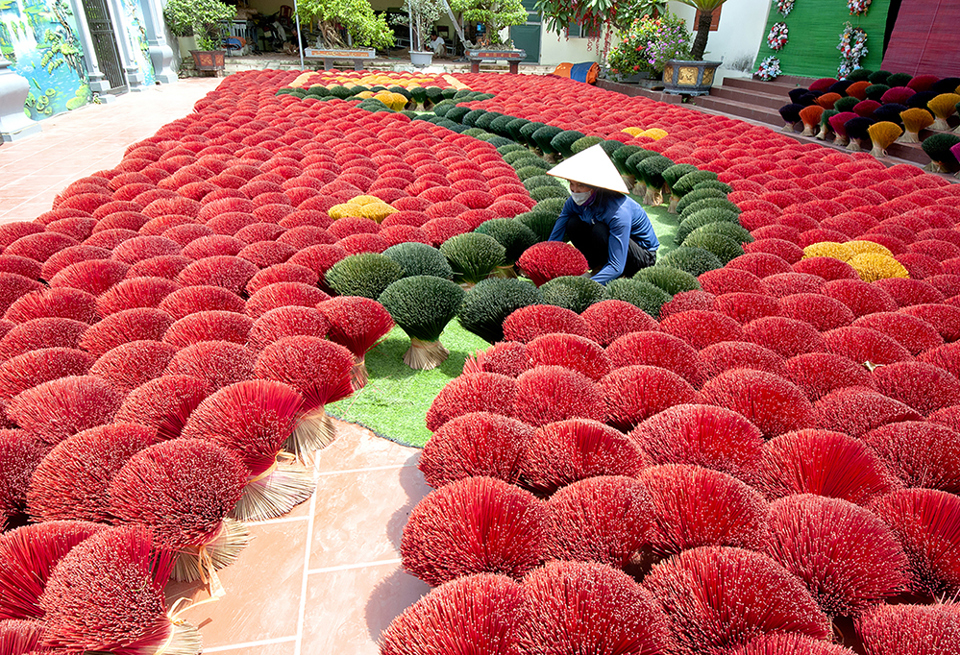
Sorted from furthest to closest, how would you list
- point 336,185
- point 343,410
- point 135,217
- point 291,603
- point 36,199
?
1. point 36,199
2. point 336,185
3. point 135,217
4. point 343,410
5. point 291,603

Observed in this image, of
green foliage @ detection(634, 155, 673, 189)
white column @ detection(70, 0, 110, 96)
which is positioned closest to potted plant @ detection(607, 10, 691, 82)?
green foliage @ detection(634, 155, 673, 189)

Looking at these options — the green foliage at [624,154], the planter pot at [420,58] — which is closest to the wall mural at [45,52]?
the green foliage at [624,154]

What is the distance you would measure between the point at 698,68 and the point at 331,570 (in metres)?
11.0

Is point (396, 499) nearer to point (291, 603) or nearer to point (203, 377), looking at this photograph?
point (291, 603)

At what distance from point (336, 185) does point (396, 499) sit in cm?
250

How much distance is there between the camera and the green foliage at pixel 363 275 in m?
2.28

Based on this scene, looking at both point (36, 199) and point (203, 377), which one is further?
point (36, 199)

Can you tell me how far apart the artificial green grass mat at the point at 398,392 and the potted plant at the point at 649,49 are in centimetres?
1048

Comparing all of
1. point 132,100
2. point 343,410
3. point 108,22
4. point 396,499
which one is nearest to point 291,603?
point 396,499

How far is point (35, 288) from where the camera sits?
7.34ft

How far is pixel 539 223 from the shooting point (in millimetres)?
3119

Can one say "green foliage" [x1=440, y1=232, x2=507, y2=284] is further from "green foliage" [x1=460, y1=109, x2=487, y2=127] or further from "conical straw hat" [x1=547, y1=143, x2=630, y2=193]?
"green foliage" [x1=460, y1=109, x2=487, y2=127]

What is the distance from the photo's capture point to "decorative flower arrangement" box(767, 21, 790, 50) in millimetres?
9625

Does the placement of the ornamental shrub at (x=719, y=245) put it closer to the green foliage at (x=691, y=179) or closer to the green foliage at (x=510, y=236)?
the green foliage at (x=510, y=236)
